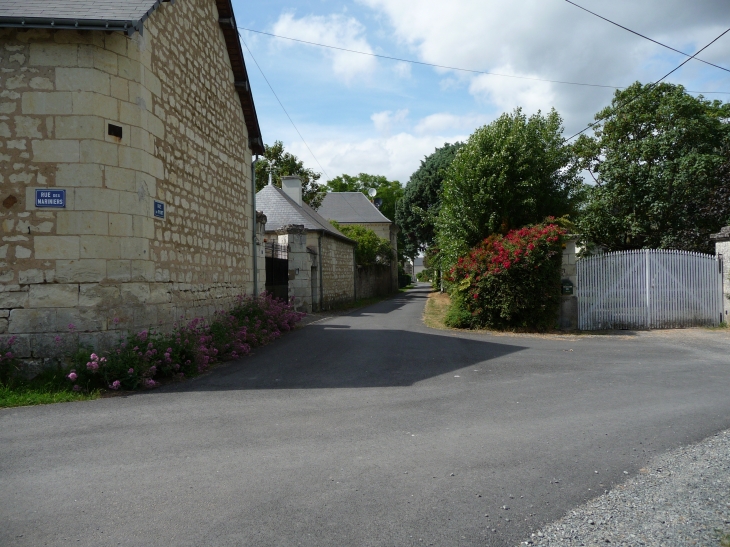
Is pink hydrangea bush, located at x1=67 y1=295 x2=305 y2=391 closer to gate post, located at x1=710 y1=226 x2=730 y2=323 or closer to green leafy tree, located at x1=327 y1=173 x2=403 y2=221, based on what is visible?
gate post, located at x1=710 y1=226 x2=730 y2=323

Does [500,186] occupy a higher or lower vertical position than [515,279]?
higher

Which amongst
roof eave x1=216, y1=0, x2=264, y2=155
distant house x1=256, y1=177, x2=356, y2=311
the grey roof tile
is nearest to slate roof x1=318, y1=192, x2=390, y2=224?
distant house x1=256, y1=177, x2=356, y2=311

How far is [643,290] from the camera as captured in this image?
13.8 metres

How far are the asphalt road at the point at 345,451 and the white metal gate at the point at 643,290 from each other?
540 centimetres

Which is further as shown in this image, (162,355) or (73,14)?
(162,355)

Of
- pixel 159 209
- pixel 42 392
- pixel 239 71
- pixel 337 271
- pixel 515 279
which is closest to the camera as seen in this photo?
pixel 42 392

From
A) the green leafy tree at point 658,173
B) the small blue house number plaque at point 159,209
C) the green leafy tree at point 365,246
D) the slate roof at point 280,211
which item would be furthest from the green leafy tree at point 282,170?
the small blue house number plaque at point 159,209

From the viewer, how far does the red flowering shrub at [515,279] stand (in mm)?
13031

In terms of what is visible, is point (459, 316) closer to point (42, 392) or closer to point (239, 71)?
point (239, 71)

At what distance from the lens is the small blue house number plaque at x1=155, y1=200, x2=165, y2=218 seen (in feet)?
A: 27.3

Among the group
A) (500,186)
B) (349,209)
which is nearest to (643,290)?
(500,186)

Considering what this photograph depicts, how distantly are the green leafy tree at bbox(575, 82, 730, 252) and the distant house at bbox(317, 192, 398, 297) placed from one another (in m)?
25.8

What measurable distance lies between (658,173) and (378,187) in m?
52.8

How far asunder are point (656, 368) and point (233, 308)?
8142 mm
